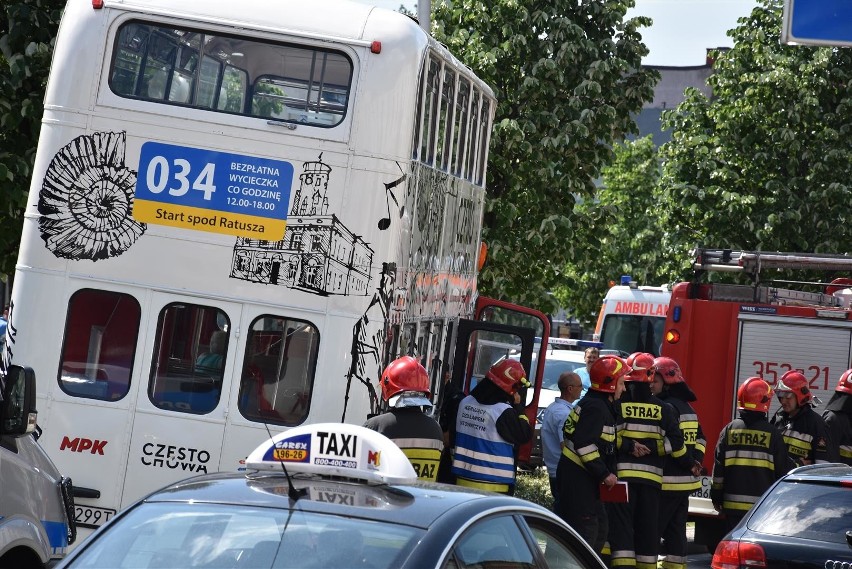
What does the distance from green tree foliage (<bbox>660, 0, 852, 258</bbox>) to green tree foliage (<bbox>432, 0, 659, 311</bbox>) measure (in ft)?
21.7

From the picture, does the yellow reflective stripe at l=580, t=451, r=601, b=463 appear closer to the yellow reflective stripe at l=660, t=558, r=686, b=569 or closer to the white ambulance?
the yellow reflective stripe at l=660, t=558, r=686, b=569

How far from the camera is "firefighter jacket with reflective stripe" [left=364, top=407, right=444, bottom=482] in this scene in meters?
8.67

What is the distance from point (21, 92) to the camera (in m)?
12.9

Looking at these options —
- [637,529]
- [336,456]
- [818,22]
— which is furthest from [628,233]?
[336,456]

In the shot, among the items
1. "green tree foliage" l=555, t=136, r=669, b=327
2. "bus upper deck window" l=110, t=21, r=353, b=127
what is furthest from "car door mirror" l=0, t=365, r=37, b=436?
"green tree foliage" l=555, t=136, r=669, b=327

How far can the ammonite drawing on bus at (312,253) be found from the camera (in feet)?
29.4

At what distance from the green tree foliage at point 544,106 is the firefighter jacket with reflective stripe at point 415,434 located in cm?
1104

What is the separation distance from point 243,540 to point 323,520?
0.27m

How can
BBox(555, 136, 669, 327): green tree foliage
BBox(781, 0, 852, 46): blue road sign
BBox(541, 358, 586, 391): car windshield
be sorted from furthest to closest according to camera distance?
BBox(555, 136, 669, 327): green tree foliage
BBox(541, 358, 586, 391): car windshield
BBox(781, 0, 852, 46): blue road sign

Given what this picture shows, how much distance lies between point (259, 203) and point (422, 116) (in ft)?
4.48

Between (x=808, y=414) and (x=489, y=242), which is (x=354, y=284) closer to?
(x=808, y=414)

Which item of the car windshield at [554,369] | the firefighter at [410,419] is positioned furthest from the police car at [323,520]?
the car windshield at [554,369]

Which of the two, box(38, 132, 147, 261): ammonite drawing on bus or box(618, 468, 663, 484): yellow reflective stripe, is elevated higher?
box(38, 132, 147, 261): ammonite drawing on bus

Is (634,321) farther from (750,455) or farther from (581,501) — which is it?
(581,501)
